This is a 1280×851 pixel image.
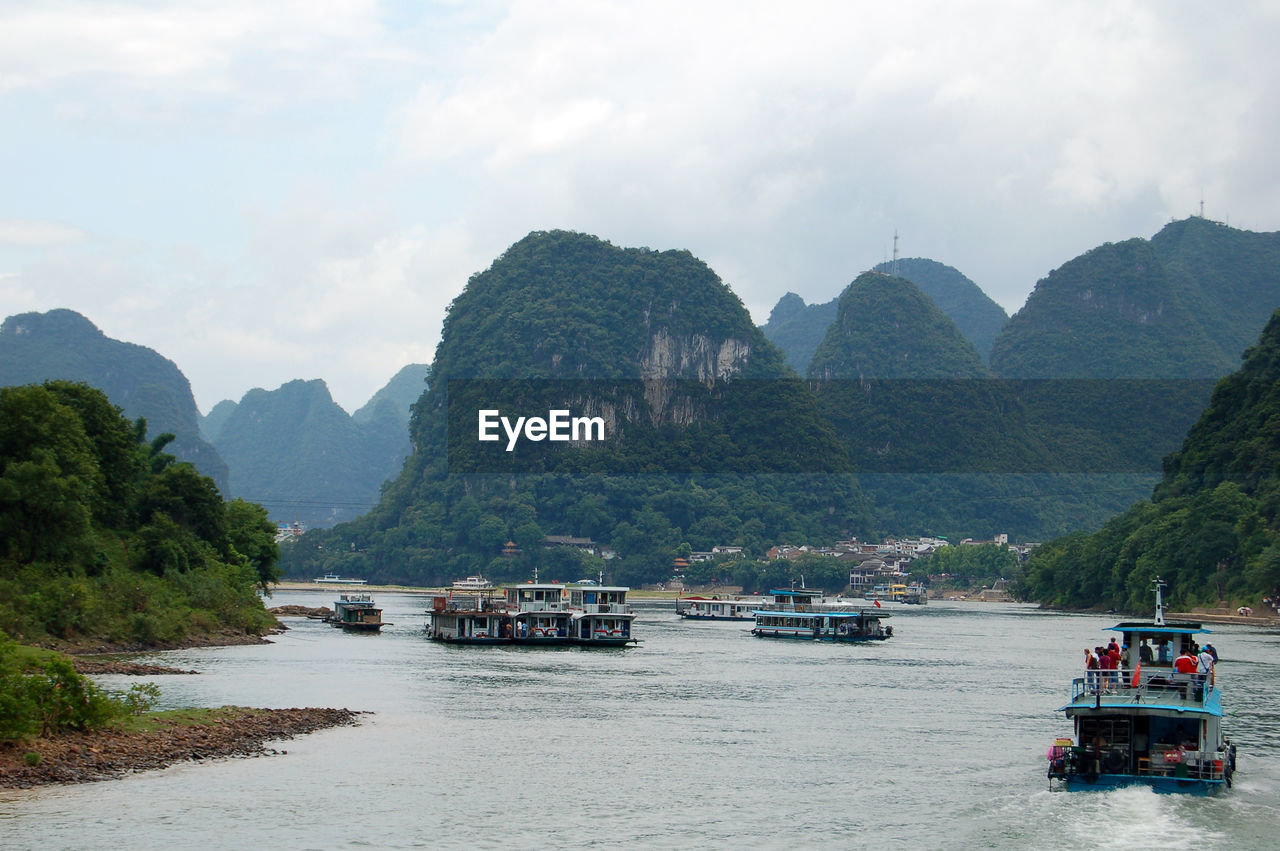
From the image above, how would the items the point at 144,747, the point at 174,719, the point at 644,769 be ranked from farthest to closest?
the point at 174,719, the point at 644,769, the point at 144,747

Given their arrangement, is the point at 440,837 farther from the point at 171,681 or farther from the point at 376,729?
the point at 171,681

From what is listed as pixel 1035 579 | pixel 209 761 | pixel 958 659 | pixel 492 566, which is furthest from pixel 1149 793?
pixel 492 566

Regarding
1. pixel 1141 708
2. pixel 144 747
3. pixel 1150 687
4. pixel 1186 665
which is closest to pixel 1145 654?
pixel 1150 687

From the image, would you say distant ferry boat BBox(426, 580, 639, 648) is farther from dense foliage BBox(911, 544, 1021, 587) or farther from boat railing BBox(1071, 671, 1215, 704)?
dense foliage BBox(911, 544, 1021, 587)

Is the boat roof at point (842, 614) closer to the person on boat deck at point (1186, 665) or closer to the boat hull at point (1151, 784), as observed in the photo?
the person on boat deck at point (1186, 665)

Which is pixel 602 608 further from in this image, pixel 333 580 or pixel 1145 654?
pixel 333 580

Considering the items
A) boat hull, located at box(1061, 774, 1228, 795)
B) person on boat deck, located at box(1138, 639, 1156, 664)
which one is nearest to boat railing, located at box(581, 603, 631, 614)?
person on boat deck, located at box(1138, 639, 1156, 664)

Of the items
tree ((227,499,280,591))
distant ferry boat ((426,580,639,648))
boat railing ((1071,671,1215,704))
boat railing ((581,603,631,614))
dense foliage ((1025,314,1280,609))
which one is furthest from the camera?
dense foliage ((1025,314,1280,609))
